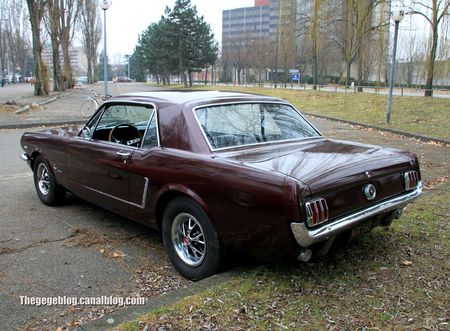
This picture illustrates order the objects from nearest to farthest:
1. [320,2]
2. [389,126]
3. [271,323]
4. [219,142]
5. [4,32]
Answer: [271,323] → [219,142] → [389,126] → [320,2] → [4,32]

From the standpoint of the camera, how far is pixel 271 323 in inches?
109

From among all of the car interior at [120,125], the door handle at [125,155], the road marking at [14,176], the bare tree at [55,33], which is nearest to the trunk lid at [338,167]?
the door handle at [125,155]

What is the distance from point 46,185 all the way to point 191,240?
297 cm

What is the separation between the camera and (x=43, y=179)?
227 inches

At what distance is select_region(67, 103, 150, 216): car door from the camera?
4246 mm

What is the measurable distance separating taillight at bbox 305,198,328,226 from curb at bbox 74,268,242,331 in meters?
0.86

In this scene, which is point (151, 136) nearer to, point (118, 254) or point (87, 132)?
point (118, 254)

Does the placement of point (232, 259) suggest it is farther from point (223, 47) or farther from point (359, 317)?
point (223, 47)

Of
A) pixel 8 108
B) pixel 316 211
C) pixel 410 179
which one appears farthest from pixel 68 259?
pixel 8 108

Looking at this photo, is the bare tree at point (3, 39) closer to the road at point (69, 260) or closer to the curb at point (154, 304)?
the road at point (69, 260)

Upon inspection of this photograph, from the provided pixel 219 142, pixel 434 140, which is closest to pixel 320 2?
pixel 434 140

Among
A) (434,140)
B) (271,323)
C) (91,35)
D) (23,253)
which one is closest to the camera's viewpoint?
(271,323)

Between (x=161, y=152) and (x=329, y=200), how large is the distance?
1532mm

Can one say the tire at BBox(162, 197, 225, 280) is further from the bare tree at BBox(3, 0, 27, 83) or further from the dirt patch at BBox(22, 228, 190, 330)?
the bare tree at BBox(3, 0, 27, 83)
